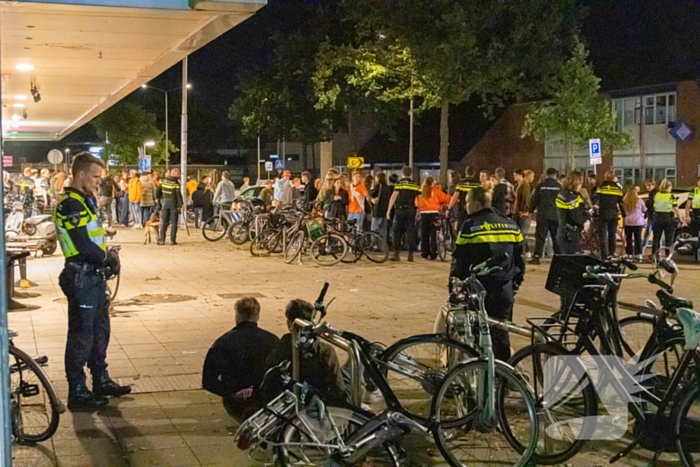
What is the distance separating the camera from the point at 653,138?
4331 cm

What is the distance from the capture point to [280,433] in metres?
4.50

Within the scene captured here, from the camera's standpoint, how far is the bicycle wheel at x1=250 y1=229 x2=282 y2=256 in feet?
56.4

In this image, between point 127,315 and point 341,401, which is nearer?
point 341,401

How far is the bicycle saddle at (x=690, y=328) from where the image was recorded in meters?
4.77

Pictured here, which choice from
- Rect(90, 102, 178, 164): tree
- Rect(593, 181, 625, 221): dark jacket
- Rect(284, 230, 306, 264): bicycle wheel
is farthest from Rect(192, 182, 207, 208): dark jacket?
Rect(90, 102, 178, 164): tree

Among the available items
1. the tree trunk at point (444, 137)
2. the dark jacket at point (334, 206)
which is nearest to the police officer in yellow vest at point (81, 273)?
the dark jacket at point (334, 206)

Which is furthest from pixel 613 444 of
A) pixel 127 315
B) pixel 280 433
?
pixel 127 315

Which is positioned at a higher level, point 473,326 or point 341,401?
point 473,326

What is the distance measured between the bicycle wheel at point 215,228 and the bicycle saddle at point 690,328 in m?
17.2

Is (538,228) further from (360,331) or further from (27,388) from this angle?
(27,388)

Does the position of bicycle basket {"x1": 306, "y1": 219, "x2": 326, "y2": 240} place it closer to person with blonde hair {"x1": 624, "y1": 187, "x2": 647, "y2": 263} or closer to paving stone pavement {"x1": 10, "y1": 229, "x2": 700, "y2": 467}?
paving stone pavement {"x1": 10, "y1": 229, "x2": 700, "y2": 467}

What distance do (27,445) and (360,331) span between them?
14.5ft

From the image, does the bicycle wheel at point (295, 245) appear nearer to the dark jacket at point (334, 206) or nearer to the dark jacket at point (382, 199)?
the dark jacket at point (382, 199)

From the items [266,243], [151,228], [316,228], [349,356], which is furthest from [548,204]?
[349,356]
